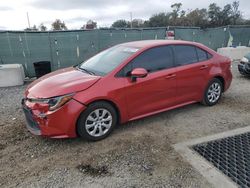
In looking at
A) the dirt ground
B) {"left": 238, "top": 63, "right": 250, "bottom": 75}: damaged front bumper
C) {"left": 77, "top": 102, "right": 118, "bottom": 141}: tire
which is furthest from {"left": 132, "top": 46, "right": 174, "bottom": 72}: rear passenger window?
{"left": 238, "top": 63, "right": 250, "bottom": 75}: damaged front bumper

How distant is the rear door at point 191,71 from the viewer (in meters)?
4.75

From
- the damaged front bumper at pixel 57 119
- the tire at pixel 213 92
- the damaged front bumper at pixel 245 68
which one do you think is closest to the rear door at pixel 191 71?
the tire at pixel 213 92

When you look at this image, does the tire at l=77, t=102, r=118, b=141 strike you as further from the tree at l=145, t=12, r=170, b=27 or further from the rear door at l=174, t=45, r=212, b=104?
the tree at l=145, t=12, r=170, b=27

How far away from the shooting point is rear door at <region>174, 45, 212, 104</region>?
4750mm

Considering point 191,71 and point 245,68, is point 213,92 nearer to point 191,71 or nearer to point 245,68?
point 191,71

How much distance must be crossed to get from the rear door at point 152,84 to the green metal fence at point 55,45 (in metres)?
6.33

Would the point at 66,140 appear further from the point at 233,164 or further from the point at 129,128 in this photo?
the point at 233,164

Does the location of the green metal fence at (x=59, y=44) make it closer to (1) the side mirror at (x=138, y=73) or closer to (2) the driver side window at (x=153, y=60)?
(2) the driver side window at (x=153, y=60)

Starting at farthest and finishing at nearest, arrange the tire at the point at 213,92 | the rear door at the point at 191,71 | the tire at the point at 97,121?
the tire at the point at 213,92, the rear door at the point at 191,71, the tire at the point at 97,121

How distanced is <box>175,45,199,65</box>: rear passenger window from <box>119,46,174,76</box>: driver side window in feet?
0.58

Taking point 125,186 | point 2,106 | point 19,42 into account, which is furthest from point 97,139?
point 19,42

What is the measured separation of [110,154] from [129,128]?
0.96 metres

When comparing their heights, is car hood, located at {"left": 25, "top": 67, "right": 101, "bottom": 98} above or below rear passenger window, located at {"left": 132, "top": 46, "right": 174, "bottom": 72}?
below

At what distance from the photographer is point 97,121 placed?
3875 mm
